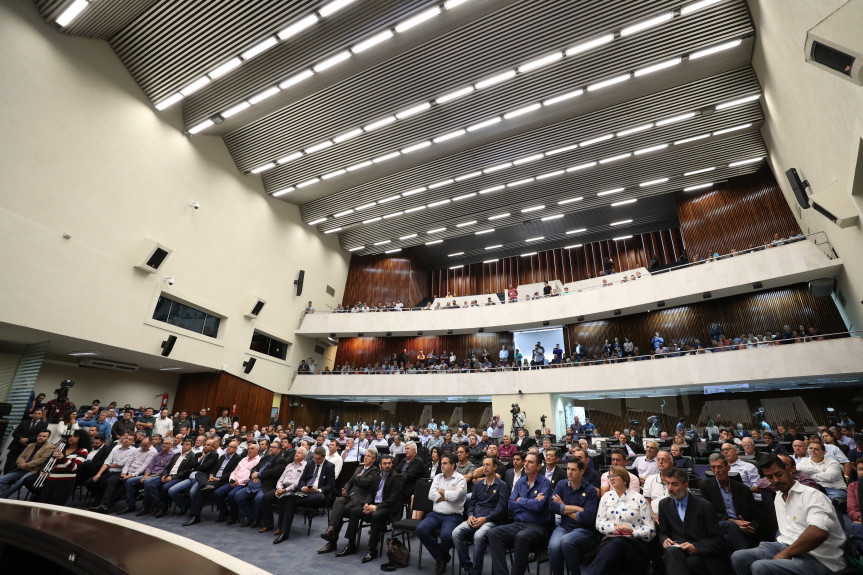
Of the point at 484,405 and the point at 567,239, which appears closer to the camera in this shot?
the point at 484,405

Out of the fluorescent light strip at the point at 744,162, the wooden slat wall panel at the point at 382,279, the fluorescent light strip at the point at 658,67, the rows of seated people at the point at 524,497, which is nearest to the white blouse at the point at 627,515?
the rows of seated people at the point at 524,497

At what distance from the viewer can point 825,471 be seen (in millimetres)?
4551

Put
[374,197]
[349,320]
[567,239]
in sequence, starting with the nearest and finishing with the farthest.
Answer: [374,197], [349,320], [567,239]

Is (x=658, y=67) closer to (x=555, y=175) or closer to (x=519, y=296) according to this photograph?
(x=555, y=175)

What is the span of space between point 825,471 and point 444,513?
4365mm

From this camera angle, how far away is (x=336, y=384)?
51.5ft

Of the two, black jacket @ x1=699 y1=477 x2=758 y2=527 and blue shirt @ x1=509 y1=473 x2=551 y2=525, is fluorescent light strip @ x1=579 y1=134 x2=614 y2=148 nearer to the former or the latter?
black jacket @ x1=699 y1=477 x2=758 y2=527

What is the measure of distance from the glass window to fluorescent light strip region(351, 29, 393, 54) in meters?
8.28

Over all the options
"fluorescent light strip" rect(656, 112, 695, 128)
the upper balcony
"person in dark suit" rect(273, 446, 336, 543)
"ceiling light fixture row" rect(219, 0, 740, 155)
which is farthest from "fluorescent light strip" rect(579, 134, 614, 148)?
"person in dark suit" rect(273, 446, 336, 543)

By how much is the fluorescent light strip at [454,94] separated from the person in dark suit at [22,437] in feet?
33.6

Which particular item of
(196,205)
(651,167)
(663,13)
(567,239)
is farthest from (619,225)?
(196,205)

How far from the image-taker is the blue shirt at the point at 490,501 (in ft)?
12.2

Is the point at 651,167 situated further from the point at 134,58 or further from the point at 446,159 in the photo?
the point at 134,58

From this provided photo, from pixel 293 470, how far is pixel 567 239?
1614cm
